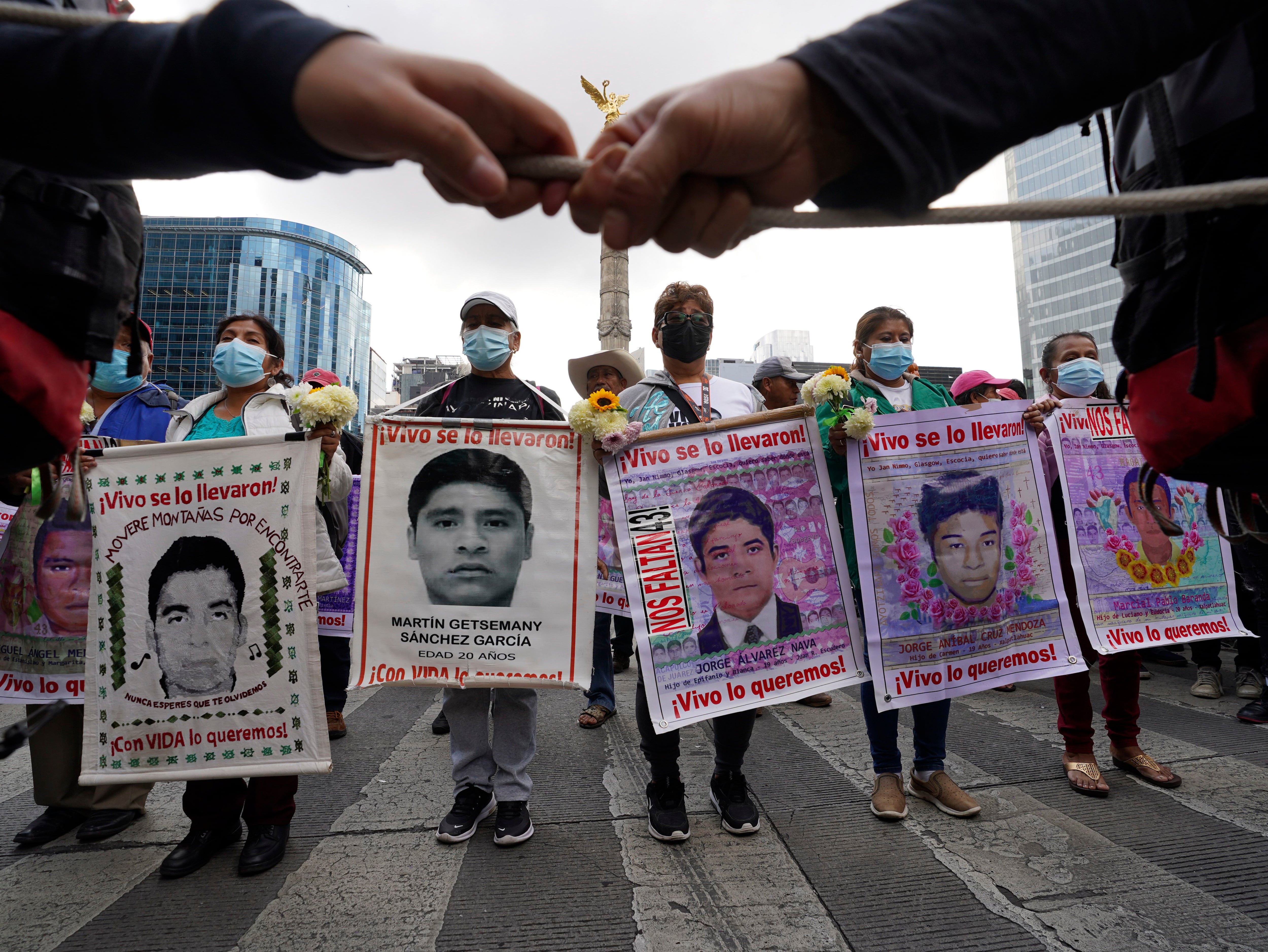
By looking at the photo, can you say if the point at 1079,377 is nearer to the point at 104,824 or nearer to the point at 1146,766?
the point at 1146,766

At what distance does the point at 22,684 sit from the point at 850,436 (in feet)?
11.1

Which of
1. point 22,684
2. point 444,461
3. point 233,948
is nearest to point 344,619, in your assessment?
point 22,684

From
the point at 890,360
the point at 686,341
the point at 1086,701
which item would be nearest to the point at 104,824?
the point at 686,341

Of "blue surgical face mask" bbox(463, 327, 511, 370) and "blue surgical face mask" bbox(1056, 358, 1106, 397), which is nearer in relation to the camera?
"blue surgical face mask" bbox(463, 327, 511, 370)

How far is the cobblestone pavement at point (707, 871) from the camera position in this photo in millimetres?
1914

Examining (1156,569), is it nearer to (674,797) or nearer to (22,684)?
(674,797)

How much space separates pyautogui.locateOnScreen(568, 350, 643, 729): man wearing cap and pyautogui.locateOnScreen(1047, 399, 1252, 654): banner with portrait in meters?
2.18

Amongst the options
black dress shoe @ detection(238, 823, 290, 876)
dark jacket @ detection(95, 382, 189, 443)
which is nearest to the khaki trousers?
black dress shoe @ detection(238, 823, 290, 876)

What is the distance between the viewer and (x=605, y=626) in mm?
4086

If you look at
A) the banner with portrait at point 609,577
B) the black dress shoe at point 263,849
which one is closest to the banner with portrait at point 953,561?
the banner with portrait at point 609,577

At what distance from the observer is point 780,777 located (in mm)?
3096

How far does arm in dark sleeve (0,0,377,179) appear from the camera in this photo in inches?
29.7

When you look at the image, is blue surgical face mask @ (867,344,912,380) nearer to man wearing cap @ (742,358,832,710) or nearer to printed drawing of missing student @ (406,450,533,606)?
printed drawing of missing student @ (406,450,533,606)

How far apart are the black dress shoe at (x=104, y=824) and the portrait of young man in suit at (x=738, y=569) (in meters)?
2.46
